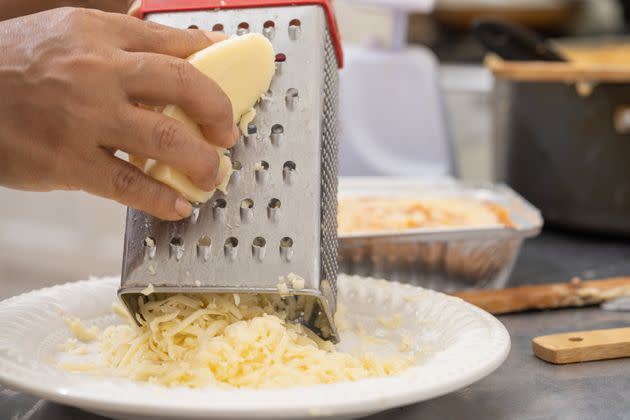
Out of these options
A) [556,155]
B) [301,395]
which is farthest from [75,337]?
[556,155]

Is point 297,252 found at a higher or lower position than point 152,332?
higher

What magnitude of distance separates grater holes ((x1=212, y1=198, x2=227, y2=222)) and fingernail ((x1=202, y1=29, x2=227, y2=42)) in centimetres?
20

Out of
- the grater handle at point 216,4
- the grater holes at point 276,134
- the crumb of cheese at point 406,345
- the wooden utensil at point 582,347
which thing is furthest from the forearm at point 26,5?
the wooden utensil at point 582,347

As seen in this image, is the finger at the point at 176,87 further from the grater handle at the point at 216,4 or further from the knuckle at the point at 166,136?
the grater handle at the point at 216,4

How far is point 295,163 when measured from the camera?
3.14 ft

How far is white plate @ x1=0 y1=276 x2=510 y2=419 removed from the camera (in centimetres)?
69

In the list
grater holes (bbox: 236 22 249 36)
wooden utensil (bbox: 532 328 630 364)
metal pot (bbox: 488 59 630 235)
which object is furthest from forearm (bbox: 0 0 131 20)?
metal pot (bbox: 488 59 630 235)

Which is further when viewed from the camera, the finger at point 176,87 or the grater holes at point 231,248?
the grater holes at point 231,248

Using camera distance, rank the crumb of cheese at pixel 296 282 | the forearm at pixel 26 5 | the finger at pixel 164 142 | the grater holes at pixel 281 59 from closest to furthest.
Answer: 1. the finger at pixel 164 142
2. the crumb of cheese at pixel 296 282
3. the grater holes at pixel 281 59
4. the forearm at pixel 26 5

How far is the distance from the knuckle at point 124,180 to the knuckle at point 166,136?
0.05 metres

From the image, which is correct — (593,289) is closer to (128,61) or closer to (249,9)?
(249,9)

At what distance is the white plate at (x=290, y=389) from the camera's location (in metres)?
0.69

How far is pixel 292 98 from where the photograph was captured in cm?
99

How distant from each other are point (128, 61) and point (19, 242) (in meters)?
2.36
